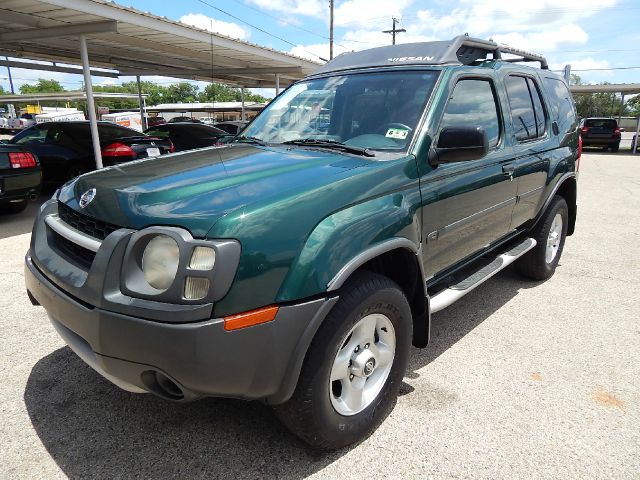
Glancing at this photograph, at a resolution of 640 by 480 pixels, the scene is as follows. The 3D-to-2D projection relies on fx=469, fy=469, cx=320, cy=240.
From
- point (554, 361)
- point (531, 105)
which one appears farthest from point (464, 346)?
point (531, 105)

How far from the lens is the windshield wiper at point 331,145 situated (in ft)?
8.73

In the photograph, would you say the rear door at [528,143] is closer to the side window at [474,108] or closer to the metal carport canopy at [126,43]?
the side window at [474,108]

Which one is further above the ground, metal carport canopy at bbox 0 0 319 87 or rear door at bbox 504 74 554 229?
metal carport canopy at bbox 0 0 319 87

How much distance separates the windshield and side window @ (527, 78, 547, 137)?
1704mm

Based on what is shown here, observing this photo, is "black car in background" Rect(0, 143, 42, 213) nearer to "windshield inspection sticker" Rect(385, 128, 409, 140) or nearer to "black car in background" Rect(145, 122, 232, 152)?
"black car in background" Rect(145, 122, 232, 152)

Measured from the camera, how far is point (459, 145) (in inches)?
102

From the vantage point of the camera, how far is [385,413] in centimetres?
257

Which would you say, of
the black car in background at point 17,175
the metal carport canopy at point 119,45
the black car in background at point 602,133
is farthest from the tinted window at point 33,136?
the black car in background at point 602,133

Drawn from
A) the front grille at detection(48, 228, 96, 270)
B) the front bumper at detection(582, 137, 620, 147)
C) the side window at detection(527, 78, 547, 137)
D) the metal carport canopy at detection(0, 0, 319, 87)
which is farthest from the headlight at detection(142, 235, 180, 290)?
the front bumper at detection(582, 137, 620, 147)

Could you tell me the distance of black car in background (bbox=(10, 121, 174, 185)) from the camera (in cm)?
877

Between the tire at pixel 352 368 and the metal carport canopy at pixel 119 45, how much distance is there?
772 cm

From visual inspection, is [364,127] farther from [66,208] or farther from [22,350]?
[22,350]

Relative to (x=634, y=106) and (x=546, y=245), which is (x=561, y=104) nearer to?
(x=546, y=245)

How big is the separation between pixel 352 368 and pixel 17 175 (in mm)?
6680
